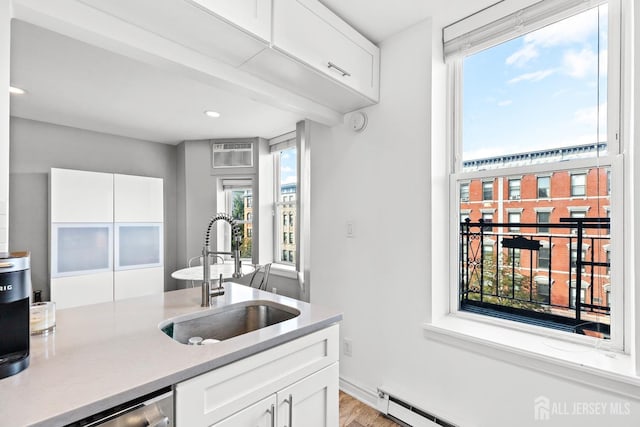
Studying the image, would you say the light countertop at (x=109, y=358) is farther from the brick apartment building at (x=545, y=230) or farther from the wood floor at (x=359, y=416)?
the brick apartment building at (x=545, y=230)

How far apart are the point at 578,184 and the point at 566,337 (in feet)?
2.60

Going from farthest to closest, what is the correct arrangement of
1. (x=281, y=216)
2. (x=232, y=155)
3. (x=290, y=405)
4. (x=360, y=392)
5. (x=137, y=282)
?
(x=232, y=155) < (x=281, y=216) < (x=137, y=282) < (x=360, y=392) < (x=290, y=405)

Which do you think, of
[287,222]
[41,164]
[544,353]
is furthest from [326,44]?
[41,164]

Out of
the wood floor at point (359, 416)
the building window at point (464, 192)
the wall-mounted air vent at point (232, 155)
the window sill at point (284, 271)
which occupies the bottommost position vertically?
the wood floor at point (359, 416)

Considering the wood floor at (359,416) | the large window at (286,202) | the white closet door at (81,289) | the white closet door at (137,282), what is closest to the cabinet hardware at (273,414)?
the wood floor at (359,416)

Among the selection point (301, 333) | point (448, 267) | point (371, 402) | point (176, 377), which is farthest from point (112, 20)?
point (371, 402)

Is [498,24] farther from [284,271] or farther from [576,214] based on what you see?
[284,271]

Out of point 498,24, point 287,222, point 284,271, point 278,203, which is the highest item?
point 498,24

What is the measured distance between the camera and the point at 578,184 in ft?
5.02

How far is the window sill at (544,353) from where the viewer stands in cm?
125

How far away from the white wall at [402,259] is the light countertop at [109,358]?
2.44ft

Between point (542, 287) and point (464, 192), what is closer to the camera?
point (542, 287)

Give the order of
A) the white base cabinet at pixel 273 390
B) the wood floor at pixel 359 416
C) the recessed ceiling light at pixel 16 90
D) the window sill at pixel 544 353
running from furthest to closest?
the recessed ceiling light at pixel 16 90 → the wood floor at pixel 359 416 → the window sill at pixel 544 353 → the white base cabinet at pixel 273 390

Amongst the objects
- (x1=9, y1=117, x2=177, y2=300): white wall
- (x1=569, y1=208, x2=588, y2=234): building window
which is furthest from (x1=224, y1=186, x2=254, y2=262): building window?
(x1=569, y1=208, x2=588, y2=234): building window
